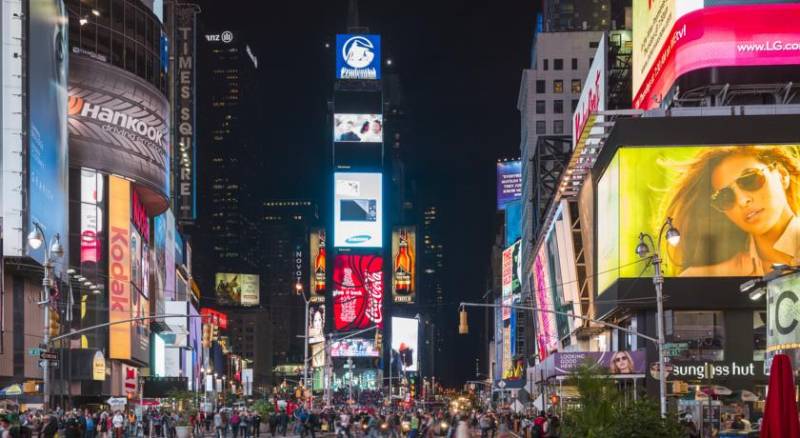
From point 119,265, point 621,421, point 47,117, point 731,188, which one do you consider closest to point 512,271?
point 119,265

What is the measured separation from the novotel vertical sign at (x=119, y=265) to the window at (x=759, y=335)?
155ft

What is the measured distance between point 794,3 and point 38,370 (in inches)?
1850

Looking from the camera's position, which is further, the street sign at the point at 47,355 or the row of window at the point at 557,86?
the row of window at the point at 557,86

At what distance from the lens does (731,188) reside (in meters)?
58.0

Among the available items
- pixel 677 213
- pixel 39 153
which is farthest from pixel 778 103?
pixel 39 153

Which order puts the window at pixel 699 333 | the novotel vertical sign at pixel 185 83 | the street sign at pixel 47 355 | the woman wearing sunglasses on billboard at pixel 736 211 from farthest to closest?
the novotel vertical sign at pixel 185 83, the window at pixel 699 333, the woman wearing sunglasses on billboard at pixel 736 211, the street sign at pixel 47 355

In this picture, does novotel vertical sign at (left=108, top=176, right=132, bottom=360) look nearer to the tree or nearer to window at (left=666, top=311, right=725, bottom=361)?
window at (left=666, top=311, right=725, bottom=361)

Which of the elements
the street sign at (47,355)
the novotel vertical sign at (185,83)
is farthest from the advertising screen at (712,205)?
the novotel vertical sign at (185,83)

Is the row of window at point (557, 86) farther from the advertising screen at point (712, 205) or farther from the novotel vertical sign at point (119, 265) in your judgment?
the advertising screen at point (712, 205)

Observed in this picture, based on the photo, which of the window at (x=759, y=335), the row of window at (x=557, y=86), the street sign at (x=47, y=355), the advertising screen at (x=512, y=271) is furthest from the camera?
the advertising screen at (x=512, y=271)

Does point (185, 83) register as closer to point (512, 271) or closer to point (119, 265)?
point (119, 265)

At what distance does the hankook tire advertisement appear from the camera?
84.1m

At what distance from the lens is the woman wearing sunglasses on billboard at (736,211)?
5781 cm

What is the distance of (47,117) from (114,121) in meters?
17.2
